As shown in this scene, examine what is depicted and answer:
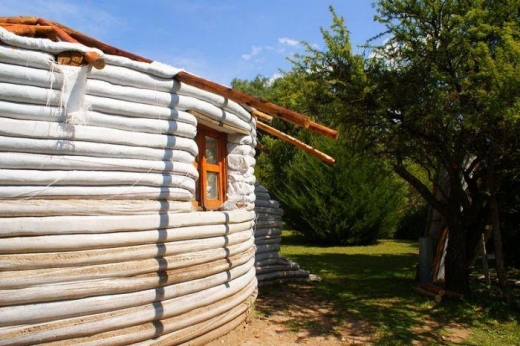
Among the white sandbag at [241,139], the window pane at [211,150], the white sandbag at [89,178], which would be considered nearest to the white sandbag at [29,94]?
the white sandbag at [89,178]

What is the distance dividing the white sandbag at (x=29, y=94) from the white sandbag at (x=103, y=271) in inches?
59.3

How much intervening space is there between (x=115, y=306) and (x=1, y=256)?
45.6 inches

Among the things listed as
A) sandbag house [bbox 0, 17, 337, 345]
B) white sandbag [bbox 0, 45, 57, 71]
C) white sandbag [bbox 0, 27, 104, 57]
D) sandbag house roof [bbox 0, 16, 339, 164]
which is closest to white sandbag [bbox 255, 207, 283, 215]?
sandbag house [bbox 0, 17, 337, 345]

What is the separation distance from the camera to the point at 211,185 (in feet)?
23.4

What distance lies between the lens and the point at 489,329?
7742 mm

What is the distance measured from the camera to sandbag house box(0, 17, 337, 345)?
4.59 meters

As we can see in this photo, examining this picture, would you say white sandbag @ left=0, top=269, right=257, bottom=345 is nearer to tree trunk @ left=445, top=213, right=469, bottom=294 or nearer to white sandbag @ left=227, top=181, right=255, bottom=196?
white sandbag @ left=227, top=181, right=255, bottom=196

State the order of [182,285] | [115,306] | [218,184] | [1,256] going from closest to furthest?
[1,256] → [115,306] → [182,285] → [218,184]

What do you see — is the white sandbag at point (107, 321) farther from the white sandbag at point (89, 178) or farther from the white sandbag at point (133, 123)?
the white sandbag at point (133, 123)

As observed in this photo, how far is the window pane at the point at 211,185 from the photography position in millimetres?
7027

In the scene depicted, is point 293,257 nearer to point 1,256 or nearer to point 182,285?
point 182,285

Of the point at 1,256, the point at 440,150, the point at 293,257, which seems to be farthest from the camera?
the point at 293,257

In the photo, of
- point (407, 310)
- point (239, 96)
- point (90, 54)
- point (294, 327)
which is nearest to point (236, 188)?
point (239, 96)

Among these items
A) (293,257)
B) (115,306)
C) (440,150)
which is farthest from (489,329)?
(293,257)
